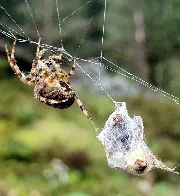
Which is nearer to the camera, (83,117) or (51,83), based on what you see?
(51,83)

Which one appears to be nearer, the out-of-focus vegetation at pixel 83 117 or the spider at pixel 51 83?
the spider at pixel 51 83

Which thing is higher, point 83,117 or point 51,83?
point 83,117

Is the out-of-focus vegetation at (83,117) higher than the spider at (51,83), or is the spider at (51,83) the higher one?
the out-of-focus vegetation at (83,117)

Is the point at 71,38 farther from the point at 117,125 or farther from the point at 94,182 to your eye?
the point at 117,125

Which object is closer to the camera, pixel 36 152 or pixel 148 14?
pixel 36 152

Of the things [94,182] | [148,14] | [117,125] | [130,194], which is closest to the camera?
[117,125]

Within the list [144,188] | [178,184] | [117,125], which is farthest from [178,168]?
[117,125]

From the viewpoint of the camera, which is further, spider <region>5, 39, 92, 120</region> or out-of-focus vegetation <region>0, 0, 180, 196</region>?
out-of-focus vegetation <region>0, 0, 180, 196</region>

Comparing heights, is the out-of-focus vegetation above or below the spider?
above
